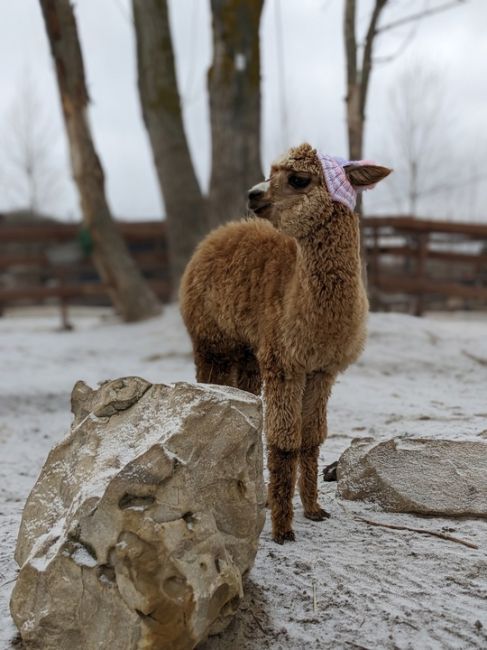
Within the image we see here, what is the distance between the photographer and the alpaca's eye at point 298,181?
285cm

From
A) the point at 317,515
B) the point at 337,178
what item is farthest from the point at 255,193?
the point at 317,515

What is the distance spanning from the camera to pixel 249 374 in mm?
3600

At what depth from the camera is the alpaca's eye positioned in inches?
112

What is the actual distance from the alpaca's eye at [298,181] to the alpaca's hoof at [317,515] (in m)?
1.65

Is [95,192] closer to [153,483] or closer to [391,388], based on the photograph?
[391,388]

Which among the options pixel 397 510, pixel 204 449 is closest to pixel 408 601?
pixel 397 510

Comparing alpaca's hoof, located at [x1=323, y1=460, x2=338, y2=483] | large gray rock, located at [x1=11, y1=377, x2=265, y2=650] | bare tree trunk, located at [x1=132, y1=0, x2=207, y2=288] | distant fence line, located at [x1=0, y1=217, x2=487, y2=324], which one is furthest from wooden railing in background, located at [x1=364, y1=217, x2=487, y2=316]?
large gray rock, located at [x1=11, y1=377, x2=265, y2=650]

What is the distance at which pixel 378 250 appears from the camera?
37.9ft

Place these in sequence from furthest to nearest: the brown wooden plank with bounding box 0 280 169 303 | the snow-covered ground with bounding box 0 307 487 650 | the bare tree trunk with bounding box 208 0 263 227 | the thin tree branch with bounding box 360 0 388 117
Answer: the brown wooden plank with bounding box 0 280 169 303 → the bare tree trunk with bounding box 208 0 263 227 → the thin tree branch with bounding box 360 0 388 117 → the snow-covered ground with bounding box 0 307 487 650

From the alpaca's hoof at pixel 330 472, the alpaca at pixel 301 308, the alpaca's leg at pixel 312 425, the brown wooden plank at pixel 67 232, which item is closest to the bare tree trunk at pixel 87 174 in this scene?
the brown wooden plank at pixel 67 232

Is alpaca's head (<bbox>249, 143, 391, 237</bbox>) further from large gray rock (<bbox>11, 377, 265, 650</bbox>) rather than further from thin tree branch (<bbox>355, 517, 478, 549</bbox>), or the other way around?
thin tree branch (<bbox>355, 517, 478, 549</bbox>)

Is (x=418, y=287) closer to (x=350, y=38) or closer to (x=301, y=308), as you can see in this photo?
(x=350, y=38)

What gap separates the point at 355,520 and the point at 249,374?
3.25 ft

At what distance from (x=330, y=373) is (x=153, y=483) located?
120 cm
